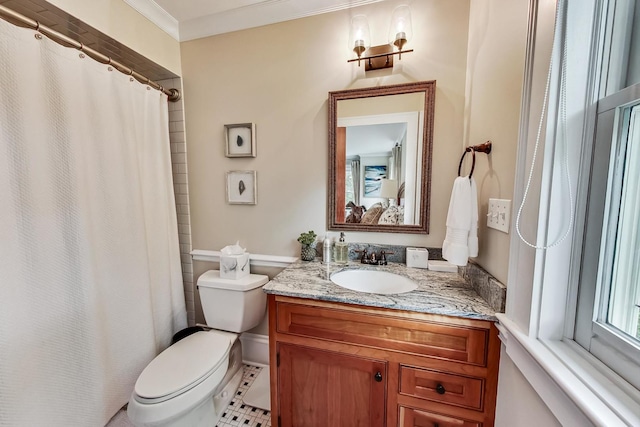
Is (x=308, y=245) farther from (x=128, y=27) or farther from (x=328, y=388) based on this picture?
(x=128, y=27)

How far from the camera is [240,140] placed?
1637 mm

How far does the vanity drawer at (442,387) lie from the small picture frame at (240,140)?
1498 millimetres

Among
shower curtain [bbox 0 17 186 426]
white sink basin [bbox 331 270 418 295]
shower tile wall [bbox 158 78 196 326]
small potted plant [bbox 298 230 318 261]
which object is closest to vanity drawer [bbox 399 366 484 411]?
white sink basin [bbox 331 270 418 295]

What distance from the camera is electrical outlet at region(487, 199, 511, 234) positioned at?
0.85 m

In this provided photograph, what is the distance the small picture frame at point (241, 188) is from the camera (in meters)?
1.65

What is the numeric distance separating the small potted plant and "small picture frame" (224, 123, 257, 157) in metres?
0.66

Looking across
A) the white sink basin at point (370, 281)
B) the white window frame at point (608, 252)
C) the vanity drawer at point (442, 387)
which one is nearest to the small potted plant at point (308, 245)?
the white sink basin at point (370, 281)

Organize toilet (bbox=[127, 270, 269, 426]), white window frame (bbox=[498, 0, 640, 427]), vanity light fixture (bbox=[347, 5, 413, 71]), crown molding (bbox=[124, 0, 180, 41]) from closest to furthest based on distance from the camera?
white window frame (bbox=[498, 0, 640, 427])
toilet (bbox=[127, 270, 269, 426])
vanity light fixture (bbox=[347, 5, 413, 71])
crown molding (bbox=[124, 0, 180, 41])

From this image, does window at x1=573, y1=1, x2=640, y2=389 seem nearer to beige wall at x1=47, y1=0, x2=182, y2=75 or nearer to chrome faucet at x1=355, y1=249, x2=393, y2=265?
A: chrome faucet at x1=355, y1=249, x2=393, y2=265

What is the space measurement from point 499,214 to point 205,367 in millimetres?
1489

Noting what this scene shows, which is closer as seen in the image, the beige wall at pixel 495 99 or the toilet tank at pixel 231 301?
the beige wall at pixel 495 99

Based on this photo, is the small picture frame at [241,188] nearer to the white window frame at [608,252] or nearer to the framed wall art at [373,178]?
the framed wall art at [373,178]

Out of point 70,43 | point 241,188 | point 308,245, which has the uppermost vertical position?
point 70,43

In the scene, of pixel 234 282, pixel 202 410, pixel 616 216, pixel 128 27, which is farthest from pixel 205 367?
pixel 128 27
